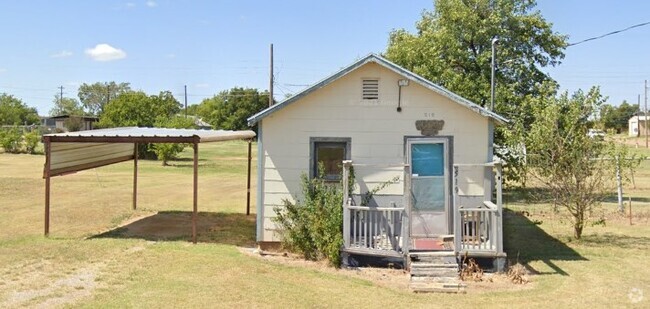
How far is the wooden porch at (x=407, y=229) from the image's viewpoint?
30.9 feet

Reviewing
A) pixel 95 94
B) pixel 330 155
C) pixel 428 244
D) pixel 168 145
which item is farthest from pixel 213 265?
pixel 95 94

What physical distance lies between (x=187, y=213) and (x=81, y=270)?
7.07 meters

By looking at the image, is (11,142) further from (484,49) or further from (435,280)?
(435,280)

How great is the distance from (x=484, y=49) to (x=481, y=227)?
1344cm

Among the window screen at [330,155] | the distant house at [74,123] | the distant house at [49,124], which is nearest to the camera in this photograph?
the window screen at [330,155]

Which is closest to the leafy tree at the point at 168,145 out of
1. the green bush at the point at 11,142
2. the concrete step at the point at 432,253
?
the green bush at the point at 11,142

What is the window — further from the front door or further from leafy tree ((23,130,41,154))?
leafy tree ((23,130,41,154))

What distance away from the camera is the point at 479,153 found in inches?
420

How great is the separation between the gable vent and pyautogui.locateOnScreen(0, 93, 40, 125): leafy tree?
264 feet

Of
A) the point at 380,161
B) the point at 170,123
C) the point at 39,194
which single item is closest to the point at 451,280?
the point at 380,161

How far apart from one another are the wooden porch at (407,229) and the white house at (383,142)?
570 millimetres

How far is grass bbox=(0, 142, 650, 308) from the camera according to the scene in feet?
25.6

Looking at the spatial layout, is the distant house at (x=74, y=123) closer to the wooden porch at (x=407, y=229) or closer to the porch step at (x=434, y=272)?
the wooden porch at (x=407, y=229)

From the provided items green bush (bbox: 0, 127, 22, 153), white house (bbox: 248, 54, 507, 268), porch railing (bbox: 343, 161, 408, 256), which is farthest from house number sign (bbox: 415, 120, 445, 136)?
green bush (bbox: 0, 127, 22, 153)
